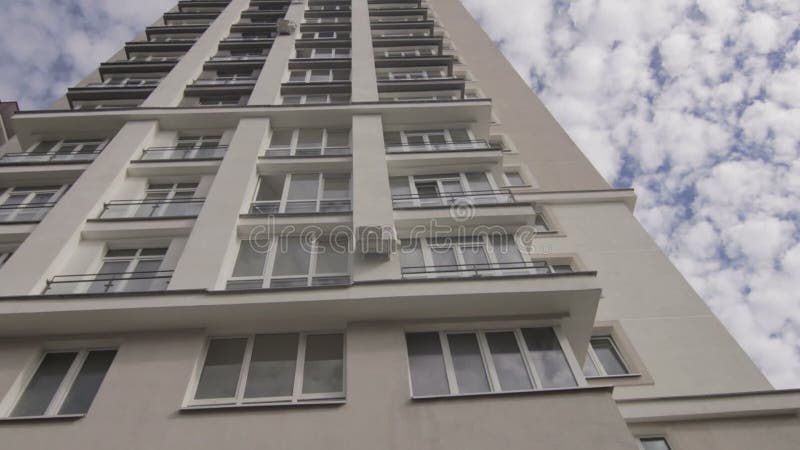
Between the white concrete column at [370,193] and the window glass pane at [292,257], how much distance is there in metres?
1.39

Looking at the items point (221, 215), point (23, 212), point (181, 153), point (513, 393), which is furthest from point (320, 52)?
point (513, 393)

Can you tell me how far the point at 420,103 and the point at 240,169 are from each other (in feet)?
22.8

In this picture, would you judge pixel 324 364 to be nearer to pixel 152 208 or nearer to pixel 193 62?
pixel 152 208

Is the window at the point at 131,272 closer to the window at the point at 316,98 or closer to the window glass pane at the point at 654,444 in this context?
the window at the point at 316,98

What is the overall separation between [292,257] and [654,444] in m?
8.61

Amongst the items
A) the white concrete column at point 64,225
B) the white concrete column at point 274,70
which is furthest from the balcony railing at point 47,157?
the white concrete column at point 274,70

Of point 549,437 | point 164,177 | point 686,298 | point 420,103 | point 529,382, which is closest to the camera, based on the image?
point 549,437

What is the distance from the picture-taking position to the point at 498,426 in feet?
24.2

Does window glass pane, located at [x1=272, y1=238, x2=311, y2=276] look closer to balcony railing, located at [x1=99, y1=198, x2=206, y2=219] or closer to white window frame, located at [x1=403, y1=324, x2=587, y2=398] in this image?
balcony railing, located at [x1=99, y1=198, x2=206, y2=219]

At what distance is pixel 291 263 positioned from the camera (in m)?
11.2

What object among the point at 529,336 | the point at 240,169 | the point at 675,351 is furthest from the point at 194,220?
the point at 675,351

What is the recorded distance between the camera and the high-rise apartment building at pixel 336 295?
7.62 m

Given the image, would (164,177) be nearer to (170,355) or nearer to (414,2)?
(170,355)

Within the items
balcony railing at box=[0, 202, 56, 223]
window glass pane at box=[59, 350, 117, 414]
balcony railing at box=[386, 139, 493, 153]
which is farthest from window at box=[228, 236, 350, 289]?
balcony railing at box=[0, 202, 56, 223]
